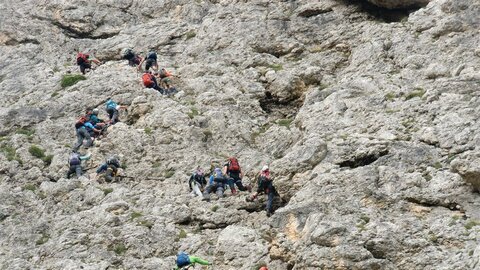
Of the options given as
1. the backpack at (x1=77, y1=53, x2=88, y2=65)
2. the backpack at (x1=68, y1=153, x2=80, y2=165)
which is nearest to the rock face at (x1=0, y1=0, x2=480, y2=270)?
the backpack at (x1=77, y1=53, x2=88, y2=65)

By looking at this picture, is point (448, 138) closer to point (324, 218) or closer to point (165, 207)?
point (324, 218)

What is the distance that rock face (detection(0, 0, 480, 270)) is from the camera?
85.0ft

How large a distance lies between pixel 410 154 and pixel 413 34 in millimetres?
12417

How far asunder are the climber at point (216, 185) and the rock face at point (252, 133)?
589 millimetres

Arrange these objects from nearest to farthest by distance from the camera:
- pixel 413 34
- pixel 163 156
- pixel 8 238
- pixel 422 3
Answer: pixel 8 238 < pixel 163 156 < pixel 413 34 < pixel 422 3

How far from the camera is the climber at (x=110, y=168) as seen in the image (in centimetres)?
3406

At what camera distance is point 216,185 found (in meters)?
32.4

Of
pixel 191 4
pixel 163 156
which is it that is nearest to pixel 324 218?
pixel 163 156

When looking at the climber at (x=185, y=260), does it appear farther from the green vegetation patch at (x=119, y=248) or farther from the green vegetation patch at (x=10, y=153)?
the green vegetation patch at (x=10, y=153)

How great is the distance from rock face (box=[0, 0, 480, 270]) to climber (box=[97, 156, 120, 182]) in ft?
2.03

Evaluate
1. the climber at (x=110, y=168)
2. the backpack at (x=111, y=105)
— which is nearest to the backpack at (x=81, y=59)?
the backpack at (x=111, y=105)

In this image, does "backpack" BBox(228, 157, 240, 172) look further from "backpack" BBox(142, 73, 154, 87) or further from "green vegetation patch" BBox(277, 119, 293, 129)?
"backpack" BBox(142, 73, 154, 87)

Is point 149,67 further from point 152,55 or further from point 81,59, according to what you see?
point 81,59

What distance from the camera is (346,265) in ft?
77.8
